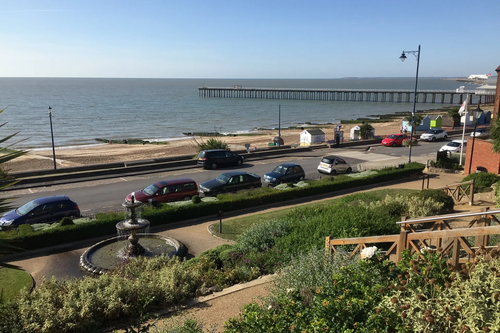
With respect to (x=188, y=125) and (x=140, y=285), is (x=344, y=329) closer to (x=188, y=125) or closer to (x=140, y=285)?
(x=140, y=285)

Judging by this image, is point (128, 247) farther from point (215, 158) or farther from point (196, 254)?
point (215, 158)

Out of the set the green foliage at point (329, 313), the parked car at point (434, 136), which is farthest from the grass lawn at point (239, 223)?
the parked car at point (434, 136)

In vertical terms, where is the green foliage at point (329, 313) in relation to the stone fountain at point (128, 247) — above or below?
above

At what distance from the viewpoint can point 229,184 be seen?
2189 centimetres

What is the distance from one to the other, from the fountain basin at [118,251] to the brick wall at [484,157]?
19905mm

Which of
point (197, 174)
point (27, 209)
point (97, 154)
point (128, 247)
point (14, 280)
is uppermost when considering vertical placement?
point (27, 209)

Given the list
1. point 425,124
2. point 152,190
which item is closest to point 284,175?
point 152,190

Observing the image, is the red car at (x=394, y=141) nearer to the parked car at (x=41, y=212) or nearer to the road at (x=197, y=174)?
the road at (x=197, y=174)

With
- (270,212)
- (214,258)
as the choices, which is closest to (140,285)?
(214,258)

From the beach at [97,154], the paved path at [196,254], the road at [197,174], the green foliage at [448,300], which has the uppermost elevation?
the green foliage at [448,300]

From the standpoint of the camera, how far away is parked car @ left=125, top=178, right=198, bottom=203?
1980cm

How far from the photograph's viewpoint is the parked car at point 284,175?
2398cm

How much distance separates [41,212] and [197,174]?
504 inches

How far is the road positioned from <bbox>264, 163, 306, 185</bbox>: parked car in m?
2.77
